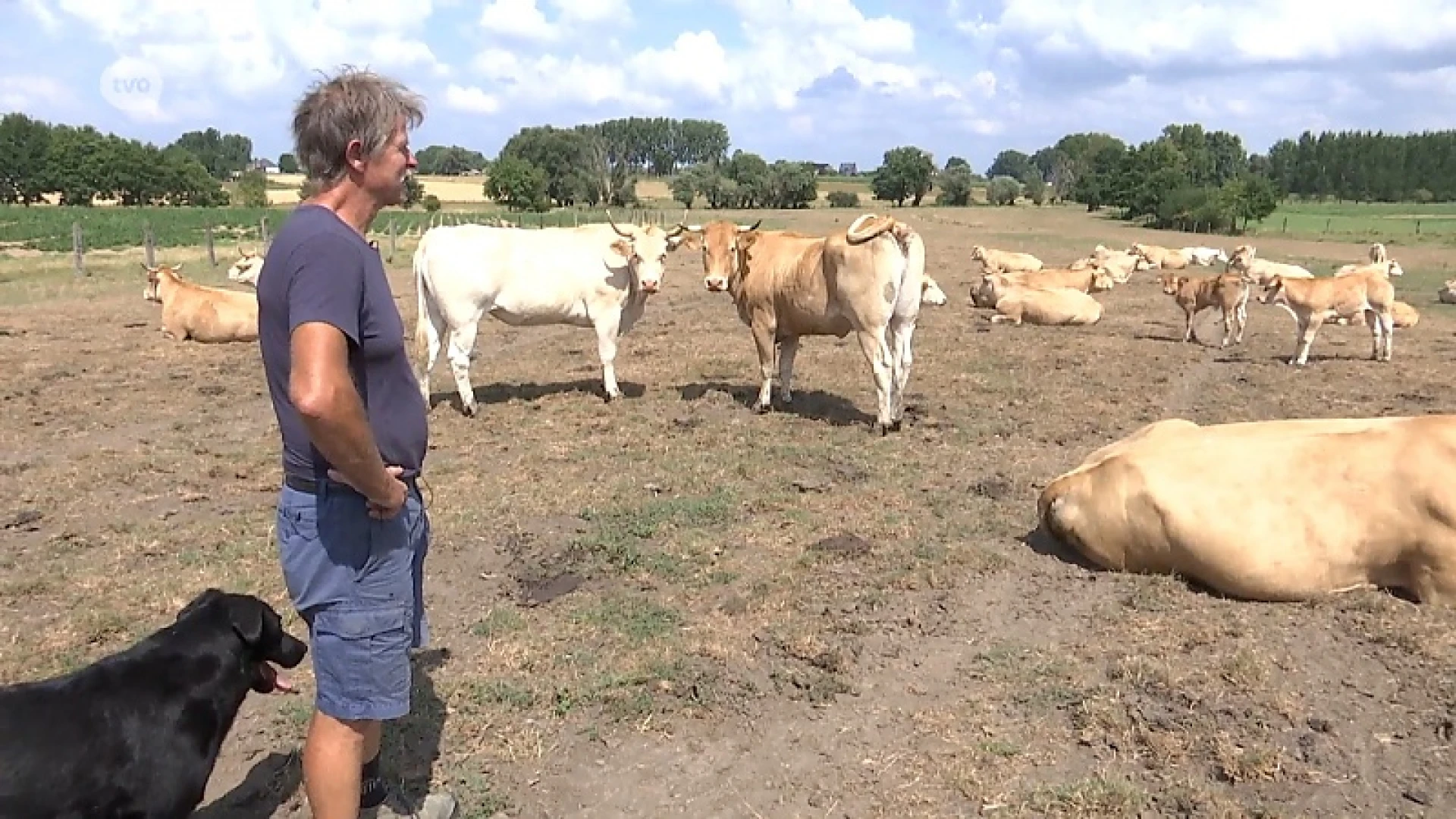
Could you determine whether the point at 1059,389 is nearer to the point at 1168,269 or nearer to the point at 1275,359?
the point at 1275,359

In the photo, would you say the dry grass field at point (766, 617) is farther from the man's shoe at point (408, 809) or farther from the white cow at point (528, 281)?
the white cow at point (528, 281)

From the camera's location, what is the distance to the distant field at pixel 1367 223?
157 feet

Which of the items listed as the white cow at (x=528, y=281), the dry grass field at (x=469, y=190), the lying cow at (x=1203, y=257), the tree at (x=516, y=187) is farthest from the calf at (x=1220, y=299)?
the dry grass field at (x=469, y=190)

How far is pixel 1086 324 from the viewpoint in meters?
18.4

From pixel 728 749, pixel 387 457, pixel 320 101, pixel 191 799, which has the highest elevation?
pixel 320 101

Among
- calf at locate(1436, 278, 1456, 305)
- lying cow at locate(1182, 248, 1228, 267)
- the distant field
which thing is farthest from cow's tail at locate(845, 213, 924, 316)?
the distant field

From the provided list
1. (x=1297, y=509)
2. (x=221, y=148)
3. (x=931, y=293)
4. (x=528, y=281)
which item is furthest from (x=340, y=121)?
(x=221, y=148)

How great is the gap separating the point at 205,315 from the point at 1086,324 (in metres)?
14.5

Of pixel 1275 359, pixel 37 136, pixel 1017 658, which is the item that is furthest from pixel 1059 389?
pixel 37 136

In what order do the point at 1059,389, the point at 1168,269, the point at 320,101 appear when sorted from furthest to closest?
the point at 1168,269, the point at 1059,389, the point at 320,101

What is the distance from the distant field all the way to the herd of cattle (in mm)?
33876

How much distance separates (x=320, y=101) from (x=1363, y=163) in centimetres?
12383

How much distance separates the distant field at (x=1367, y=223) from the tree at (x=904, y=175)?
101 feet

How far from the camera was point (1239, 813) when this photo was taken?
3807 mm
